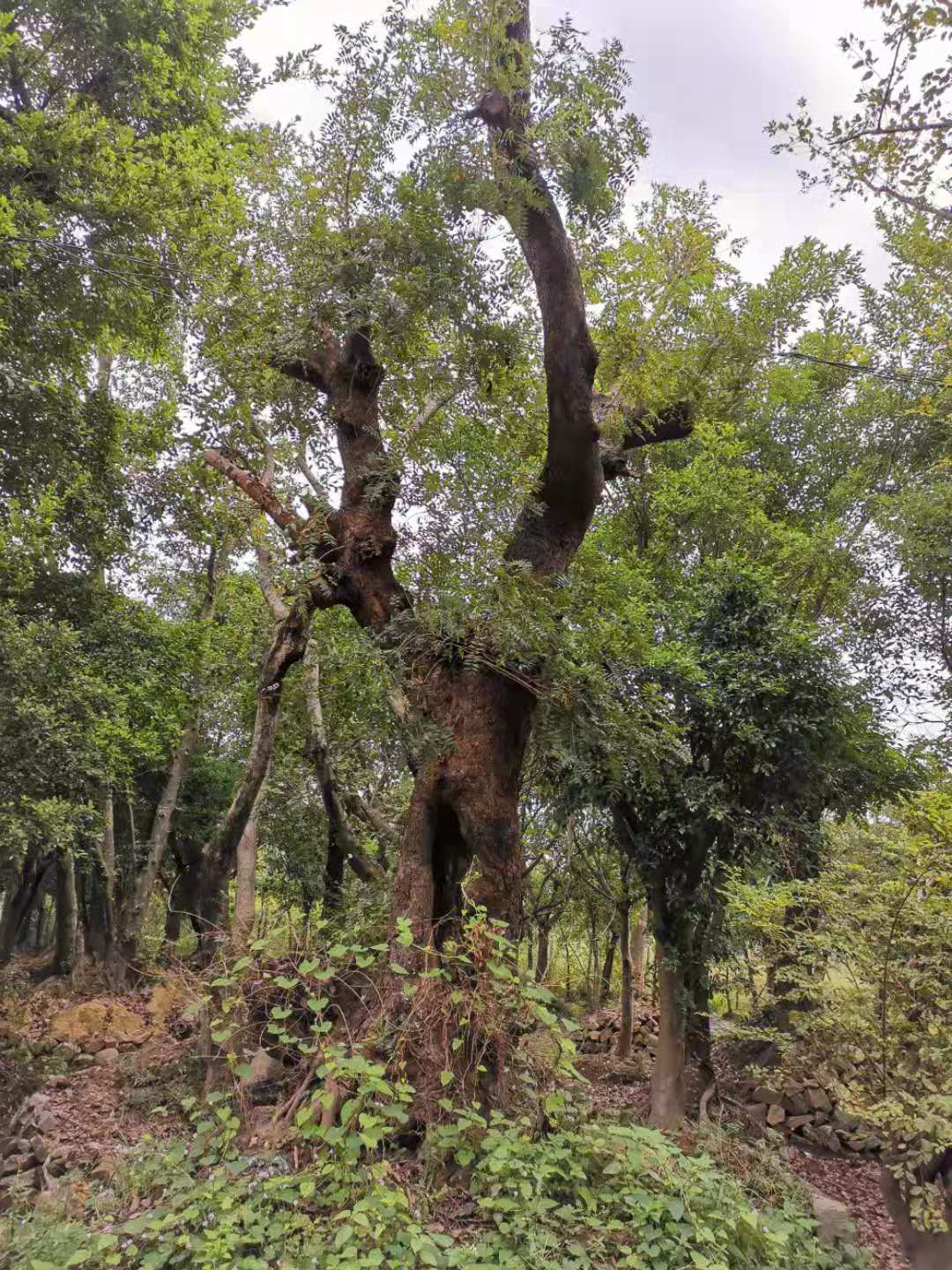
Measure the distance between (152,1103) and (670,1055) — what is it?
16.8 feet

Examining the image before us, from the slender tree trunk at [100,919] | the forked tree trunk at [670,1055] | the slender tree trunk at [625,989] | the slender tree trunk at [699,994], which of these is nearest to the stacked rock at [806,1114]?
the slender tree trunk at [699,994]

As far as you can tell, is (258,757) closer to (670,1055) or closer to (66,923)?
(670,1055)

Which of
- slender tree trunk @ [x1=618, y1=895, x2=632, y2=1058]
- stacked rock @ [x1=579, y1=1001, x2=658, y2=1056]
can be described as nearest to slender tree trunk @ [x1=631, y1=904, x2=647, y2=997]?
stacked rock @ [x1=579, y1=1001, x2=658, y2=1056]

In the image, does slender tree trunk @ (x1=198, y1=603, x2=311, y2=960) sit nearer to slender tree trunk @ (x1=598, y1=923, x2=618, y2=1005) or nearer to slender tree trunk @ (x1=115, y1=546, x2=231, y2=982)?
slender tree trunk @ (x1=115, y1=546, x2=231, y2=982)

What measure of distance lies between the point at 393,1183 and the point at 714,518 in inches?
337

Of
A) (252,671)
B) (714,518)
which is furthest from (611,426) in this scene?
(252,671)

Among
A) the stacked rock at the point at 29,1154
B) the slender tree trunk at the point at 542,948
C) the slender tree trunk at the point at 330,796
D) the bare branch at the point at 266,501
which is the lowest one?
the stacked rock at the point at 29,1154

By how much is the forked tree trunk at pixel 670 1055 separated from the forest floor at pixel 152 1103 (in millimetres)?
322

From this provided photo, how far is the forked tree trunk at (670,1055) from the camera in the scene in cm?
764

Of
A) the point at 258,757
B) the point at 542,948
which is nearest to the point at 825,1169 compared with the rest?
the point at 542,948

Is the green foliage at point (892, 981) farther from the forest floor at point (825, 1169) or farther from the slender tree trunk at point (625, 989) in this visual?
the slender tree trunk at point (625, 989)

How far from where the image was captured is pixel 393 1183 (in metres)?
3.37

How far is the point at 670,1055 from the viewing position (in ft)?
25.6

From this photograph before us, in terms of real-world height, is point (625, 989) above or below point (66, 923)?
below
